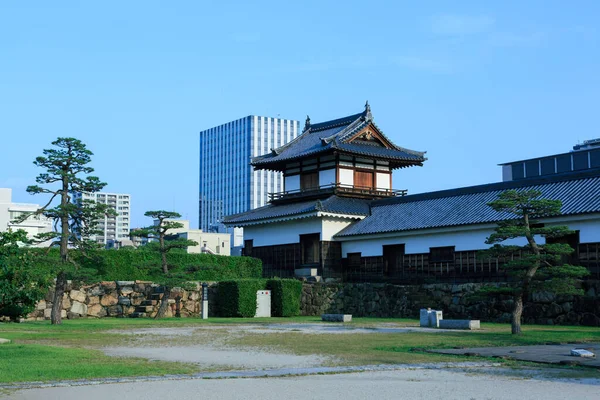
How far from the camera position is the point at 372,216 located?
46.2 m

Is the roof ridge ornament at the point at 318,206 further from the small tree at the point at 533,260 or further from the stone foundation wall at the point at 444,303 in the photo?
the small tree at the point at 533,260

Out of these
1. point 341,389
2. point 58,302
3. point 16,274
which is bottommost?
point 341,389

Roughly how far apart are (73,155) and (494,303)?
20.5 meters

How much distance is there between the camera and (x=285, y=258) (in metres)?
48.3

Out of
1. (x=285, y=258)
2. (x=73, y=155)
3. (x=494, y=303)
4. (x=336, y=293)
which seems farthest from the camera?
(x=285, y=258)

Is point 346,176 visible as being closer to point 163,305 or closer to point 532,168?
point 163,305

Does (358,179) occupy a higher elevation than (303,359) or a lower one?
higher

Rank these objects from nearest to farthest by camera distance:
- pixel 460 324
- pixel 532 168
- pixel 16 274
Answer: pixel 16 274
pixel 460 324
pixel 532 168

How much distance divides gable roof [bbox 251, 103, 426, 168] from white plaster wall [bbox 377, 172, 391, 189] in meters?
1.35

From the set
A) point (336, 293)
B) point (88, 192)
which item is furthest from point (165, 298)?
point (336, 293)

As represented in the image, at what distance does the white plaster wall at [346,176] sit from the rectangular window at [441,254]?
1062 centimetres

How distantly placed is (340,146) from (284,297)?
1280 cm

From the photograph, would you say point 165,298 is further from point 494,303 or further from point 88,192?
point 494,303

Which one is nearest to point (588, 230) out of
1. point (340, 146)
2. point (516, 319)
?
point (516, 319)
